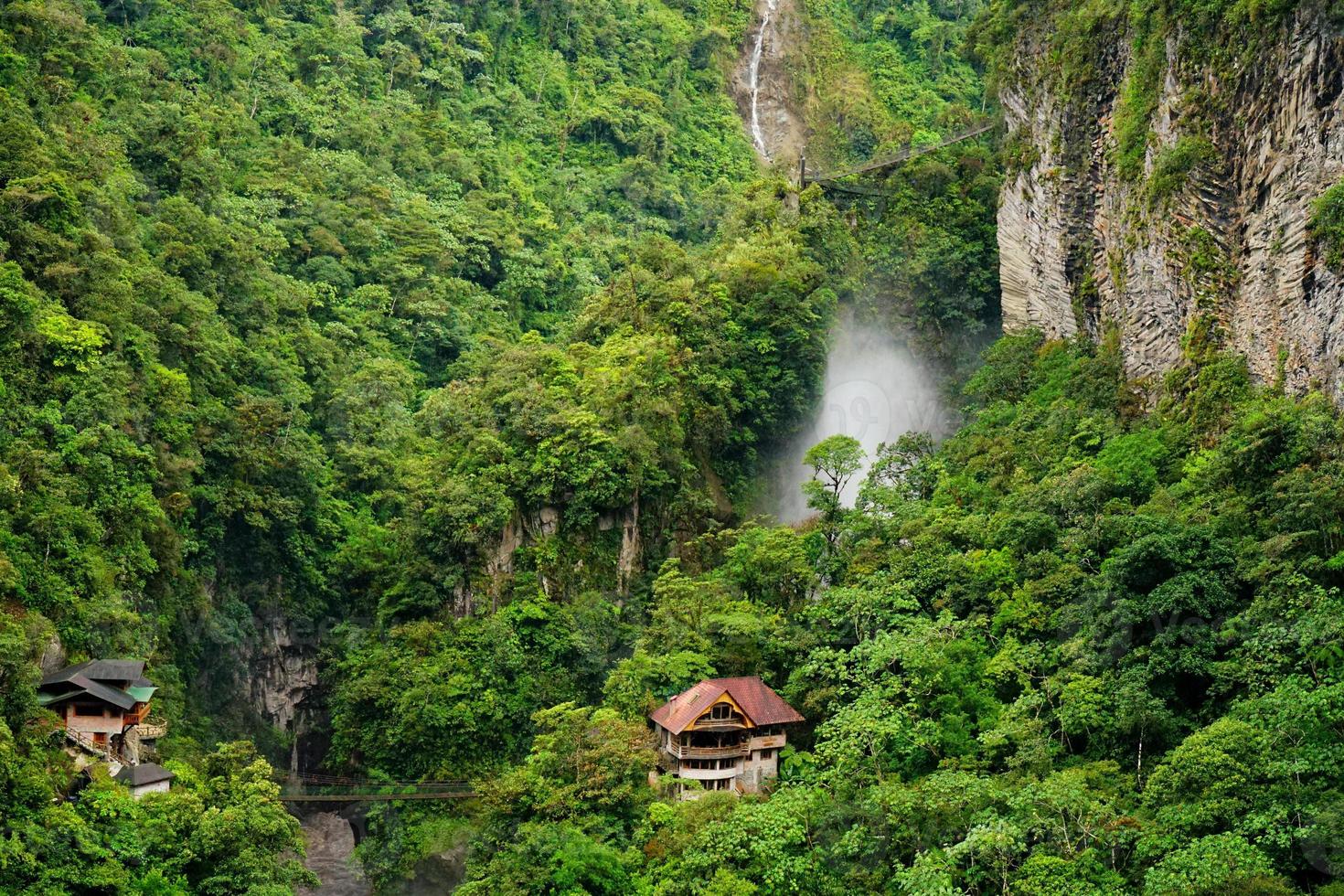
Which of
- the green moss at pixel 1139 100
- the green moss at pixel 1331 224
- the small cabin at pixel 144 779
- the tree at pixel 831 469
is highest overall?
the green moss at pixel 1139 100

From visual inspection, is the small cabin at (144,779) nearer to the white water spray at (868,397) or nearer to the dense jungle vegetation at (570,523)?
the dense jungle vegetation at (570,523)

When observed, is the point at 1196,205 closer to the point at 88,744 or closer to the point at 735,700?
the point at 735,700

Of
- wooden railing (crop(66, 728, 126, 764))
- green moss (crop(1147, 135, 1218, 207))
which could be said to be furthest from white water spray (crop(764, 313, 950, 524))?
wooden railing (crop(66, 728, 126, 764))

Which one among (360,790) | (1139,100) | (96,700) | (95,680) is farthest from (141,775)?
(1139,100)

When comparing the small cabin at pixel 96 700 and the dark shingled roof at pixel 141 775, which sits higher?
the small cabin at pixel 96 700

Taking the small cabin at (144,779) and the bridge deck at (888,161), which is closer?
the small cabin at (144,779)

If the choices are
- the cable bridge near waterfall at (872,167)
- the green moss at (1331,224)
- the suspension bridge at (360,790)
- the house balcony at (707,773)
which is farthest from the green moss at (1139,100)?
the suspension bridge at (360,790)
